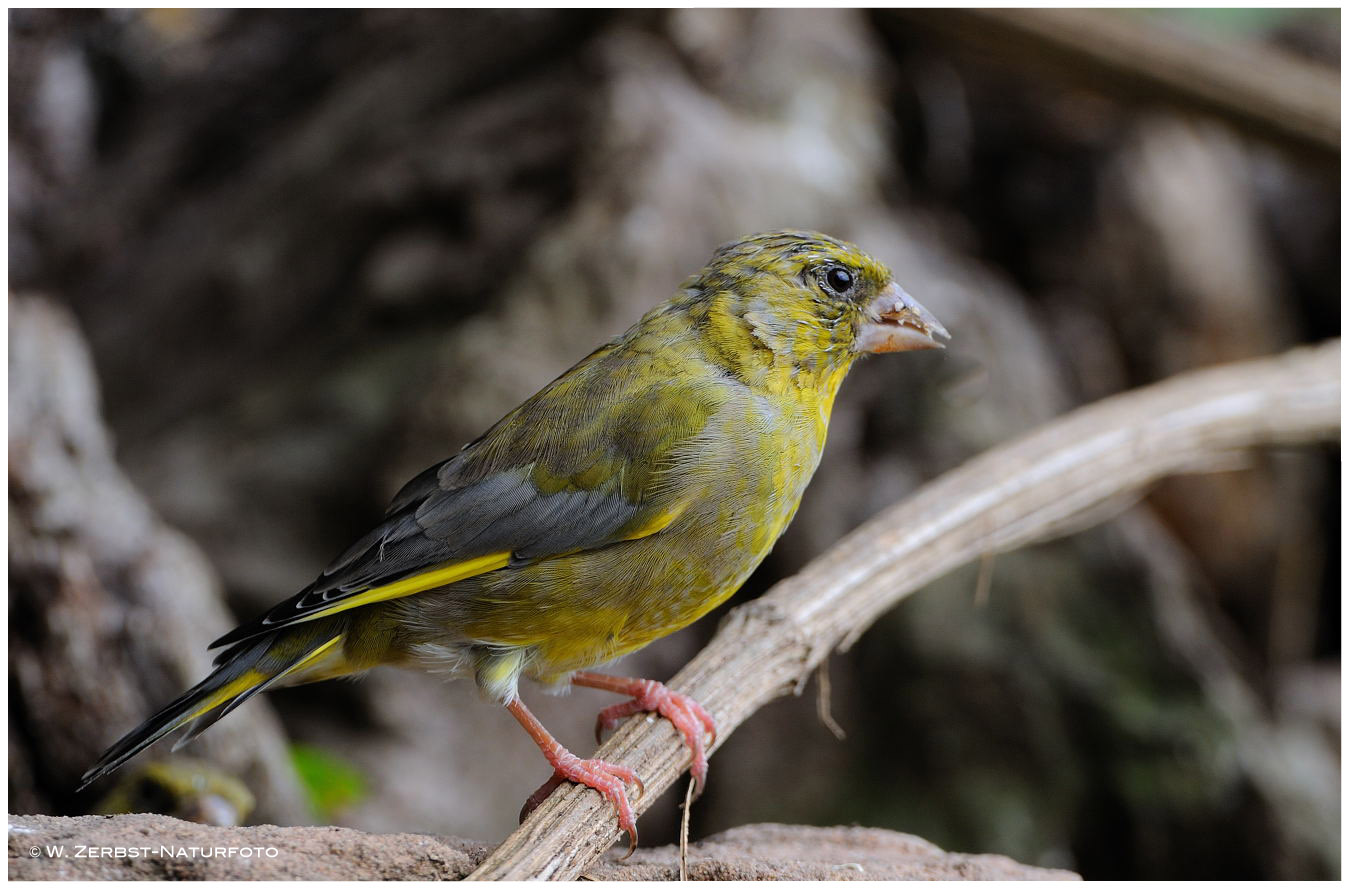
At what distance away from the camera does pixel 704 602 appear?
2.80 metres

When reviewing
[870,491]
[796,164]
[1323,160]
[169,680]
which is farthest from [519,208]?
[1323,160]

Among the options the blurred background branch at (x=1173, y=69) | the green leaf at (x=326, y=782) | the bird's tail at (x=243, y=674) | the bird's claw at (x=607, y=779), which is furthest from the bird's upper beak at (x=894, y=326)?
the blurred background branch at (x=1173, y=69)

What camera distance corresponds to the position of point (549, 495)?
277 cm

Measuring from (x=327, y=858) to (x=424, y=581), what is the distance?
24.4 inches

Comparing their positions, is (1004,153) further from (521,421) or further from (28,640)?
(28,640)

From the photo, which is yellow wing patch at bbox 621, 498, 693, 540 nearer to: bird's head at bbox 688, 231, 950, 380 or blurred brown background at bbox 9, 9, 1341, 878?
bird's head at bbox 688, 231, 950, 380

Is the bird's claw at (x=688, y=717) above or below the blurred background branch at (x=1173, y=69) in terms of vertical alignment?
below

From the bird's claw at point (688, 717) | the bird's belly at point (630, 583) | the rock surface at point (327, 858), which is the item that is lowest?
the rock surface at point (327, 858)

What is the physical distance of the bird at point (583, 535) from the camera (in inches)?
106

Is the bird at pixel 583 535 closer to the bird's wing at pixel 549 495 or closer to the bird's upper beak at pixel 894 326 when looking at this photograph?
the bird's wing at pixel 549 495

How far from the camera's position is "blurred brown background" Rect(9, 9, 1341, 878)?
14.8 ft

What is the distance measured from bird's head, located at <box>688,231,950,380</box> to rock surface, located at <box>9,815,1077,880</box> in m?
1.24

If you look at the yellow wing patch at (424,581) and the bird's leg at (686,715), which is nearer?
the yellow wing patch at (424,581)

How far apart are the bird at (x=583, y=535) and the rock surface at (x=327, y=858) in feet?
0.77
